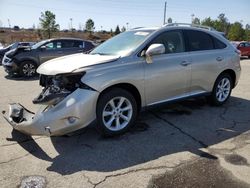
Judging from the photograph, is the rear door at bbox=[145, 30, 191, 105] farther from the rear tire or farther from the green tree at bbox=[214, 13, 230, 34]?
the green tree at bbox=[214, 13, 230, 34]

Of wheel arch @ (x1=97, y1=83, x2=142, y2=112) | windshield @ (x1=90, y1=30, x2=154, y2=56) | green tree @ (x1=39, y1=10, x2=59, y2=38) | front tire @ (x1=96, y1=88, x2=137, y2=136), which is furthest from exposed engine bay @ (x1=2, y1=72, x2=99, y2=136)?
green tree @ (x1=39, y1=10, x2=59, y2=38)

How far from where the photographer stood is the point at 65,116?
3.88m

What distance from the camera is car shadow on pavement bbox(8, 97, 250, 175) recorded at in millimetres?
3734

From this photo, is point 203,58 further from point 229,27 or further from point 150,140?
point 229,27

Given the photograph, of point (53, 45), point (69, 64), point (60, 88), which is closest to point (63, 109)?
point (60, 88)

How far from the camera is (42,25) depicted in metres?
47.8

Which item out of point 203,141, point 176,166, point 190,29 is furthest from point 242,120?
point 176,166

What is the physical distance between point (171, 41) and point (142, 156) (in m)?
2.38

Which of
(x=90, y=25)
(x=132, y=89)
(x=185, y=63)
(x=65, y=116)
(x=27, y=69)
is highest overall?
(x=90, y=25)

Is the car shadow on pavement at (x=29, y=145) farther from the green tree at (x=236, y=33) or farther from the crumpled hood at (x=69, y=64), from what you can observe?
the green tree at (x=236, y=33)

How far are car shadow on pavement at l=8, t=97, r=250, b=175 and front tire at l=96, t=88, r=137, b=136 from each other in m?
0.16

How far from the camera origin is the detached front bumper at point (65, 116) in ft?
12.7

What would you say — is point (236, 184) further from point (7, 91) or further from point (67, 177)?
point (7, 91)

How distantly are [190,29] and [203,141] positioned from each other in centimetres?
237
